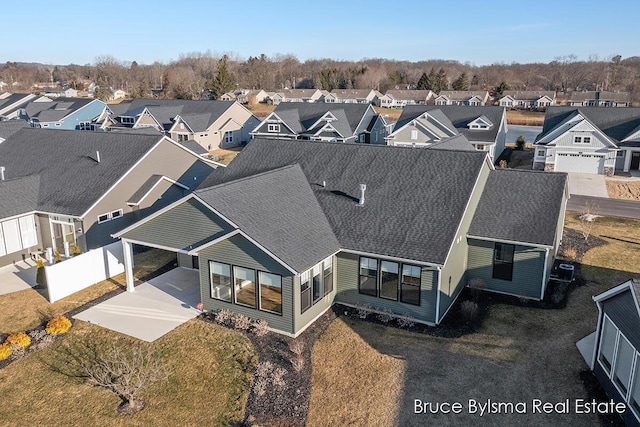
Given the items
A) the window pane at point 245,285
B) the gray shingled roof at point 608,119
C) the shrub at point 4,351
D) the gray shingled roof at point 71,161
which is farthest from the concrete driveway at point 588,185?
Result: the shrub at point 4,351

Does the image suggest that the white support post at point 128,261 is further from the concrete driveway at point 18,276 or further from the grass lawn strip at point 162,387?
the concrete driveway at point 18,276

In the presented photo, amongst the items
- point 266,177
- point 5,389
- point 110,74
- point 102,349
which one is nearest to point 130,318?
point 102,349

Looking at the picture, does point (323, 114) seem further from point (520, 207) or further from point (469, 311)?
point (469, 311)

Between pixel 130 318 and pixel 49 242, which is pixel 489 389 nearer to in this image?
pixel 130 318

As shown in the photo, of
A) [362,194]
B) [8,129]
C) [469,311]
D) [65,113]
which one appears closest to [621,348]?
[469,311]

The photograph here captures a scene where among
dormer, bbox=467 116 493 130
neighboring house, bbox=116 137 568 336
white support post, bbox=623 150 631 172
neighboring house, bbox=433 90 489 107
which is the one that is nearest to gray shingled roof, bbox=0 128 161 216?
neighboring house, bbox=116 137 568 336

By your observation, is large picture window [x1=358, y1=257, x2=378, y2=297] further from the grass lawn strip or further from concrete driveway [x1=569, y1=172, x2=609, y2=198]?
concrete driveway [x1=569, y1=172, x2=609, y2=198]
